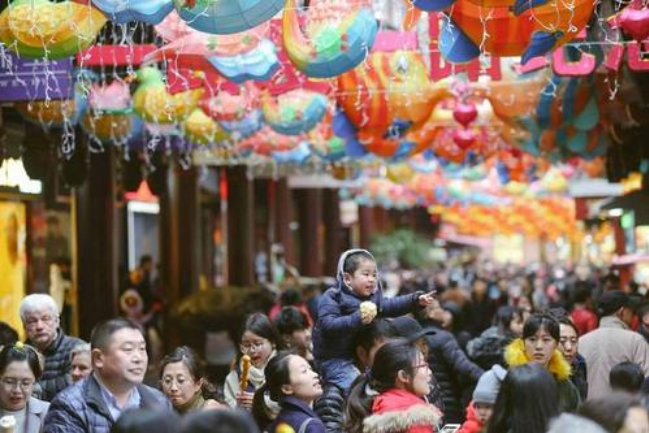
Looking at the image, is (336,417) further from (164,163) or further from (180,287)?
(180,287)

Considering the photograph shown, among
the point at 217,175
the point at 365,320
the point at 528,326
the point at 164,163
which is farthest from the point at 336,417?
the point at 217,175

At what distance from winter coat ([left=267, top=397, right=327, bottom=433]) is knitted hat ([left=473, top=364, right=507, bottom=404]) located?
0.73 meters

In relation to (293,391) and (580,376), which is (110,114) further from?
(293,391)

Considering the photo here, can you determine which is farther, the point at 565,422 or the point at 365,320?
the point at 365,320

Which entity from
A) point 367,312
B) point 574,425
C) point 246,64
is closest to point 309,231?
point 246,64

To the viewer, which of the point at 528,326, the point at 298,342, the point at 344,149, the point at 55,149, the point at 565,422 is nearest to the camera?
the point at 565,422

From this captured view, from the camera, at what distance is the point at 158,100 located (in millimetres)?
12359

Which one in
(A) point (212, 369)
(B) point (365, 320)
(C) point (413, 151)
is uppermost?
(C) point (413, 151)

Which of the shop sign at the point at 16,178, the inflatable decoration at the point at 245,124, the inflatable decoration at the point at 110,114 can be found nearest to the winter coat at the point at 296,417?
the inflatable decoration at the point at 110,114

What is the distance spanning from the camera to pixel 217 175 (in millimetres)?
30859

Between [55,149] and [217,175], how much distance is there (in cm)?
1503

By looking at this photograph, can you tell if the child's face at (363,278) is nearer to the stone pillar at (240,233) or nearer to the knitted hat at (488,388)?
the knitted hat at (488,388)

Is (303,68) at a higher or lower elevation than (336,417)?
higher

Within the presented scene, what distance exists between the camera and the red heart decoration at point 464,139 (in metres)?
16.3
